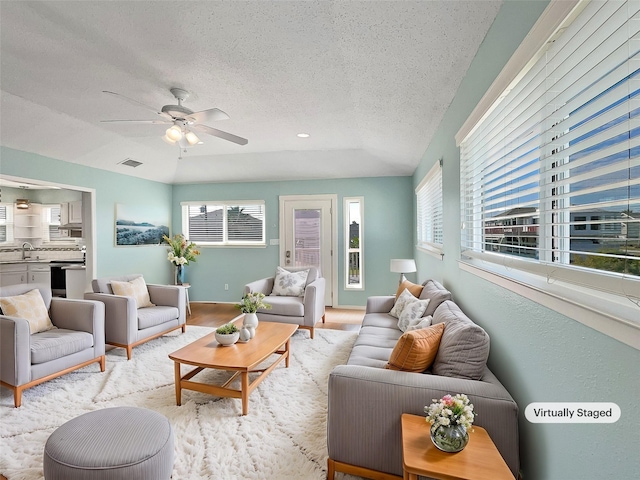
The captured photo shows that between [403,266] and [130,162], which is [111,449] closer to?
[403,266]

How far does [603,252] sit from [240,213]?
5.81 metres

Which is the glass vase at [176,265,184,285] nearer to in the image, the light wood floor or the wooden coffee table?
the light wood floor

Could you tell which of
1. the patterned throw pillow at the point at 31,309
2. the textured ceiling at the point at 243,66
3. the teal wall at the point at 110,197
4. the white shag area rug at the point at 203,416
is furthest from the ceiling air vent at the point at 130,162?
the white shag area rug at the point at 203,416

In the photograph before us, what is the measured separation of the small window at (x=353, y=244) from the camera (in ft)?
19.1

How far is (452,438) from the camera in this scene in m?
1.28

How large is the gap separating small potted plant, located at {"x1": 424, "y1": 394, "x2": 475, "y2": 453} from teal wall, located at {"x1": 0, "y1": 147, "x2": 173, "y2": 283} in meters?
4.97

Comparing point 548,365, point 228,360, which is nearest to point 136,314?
point 228,360

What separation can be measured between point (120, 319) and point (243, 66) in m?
2.86

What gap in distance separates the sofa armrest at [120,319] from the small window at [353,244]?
136 inches

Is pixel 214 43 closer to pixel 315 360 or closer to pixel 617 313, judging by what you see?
pixel 617 313

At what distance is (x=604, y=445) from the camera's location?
934 millimetres

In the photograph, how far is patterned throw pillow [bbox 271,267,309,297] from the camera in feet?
15.0

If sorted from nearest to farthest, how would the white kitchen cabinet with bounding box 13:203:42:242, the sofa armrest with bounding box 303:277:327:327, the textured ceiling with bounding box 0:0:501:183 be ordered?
the textured ceiling with bounding box 0:0:501:183
the sofa armrest with bounding box 303:277:327:327
the white kitchen cabinet with bounding box 13:203:42:242

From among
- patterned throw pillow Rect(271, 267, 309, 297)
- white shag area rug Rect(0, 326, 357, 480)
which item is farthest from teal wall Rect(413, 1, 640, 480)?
patterned throw pillow Rect(271, 267, 309, 297)
